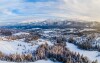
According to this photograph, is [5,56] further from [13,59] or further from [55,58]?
[55,58]

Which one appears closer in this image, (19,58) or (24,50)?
(19,58)

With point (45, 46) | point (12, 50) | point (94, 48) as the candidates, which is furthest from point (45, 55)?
point (94, 48)

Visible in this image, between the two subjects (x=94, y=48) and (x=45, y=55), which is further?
(x=94, y=48)

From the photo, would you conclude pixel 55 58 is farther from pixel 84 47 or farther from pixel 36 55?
pixel 84 47

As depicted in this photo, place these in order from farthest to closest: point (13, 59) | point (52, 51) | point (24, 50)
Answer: point (24, 50) < point (52, 51) < point (13, 59)

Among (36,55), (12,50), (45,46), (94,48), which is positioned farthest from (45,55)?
(94,48)

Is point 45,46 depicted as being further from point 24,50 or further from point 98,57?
point 98,57

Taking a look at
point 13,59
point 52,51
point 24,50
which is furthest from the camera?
point 24,50
